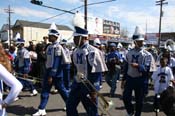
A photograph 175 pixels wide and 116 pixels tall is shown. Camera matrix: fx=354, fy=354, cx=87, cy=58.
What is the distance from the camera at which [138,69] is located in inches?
282

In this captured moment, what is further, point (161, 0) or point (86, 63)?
point (161, 0)

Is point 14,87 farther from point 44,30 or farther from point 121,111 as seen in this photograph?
point 44,30

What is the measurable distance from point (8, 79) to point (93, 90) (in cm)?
258

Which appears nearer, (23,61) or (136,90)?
(136,90)

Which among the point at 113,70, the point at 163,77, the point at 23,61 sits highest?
the point at 23,61

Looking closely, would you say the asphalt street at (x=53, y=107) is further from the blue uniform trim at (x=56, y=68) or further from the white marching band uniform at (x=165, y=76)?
the blue uniform trim at (x=56, y=68)

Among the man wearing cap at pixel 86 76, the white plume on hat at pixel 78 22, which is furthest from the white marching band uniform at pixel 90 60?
the white plume on hat at pixel 78 22

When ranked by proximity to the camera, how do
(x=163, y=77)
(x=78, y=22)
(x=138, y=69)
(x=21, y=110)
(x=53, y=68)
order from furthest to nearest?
(x=21, y=110) → (x=163, y=77) → (x=53, y=68) → (x=138, y=69) → (x=78, y=22)

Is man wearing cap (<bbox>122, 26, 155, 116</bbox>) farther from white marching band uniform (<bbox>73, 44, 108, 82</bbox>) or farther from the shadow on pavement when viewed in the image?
the shadow on pavement

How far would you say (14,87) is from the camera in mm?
3652

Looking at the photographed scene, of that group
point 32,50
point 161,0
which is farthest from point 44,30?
point 32,50

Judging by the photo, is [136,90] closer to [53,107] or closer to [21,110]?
[53,107]

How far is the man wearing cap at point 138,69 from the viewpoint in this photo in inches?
Result: 282

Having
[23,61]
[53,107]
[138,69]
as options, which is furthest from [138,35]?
[23,61]
